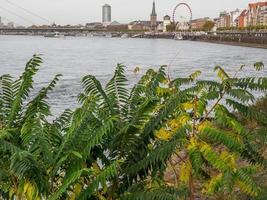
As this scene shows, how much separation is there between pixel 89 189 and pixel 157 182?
0.88 metres

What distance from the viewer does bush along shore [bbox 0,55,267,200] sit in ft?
10.7

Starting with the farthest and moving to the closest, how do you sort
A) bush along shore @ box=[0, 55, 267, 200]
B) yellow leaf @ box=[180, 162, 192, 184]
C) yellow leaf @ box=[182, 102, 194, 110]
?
yellow leaf @ box=[182, 102, 194, 110], yellow leaf @ box=[180, 162, 192, 184], bush along shore @ box=[0, 55, 267, 200]

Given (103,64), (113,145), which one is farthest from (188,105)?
(103,64)

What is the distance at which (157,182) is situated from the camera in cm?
396

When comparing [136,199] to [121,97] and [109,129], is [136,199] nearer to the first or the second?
[109,129]

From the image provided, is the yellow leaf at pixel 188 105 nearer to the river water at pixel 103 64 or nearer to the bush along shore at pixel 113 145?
the bush along shore at pixel 113 145

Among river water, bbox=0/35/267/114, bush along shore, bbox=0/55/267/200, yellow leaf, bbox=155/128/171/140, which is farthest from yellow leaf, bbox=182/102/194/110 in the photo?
river water, bbox=0/35/267/114

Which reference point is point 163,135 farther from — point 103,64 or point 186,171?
point 103,64

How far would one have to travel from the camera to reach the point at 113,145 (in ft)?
11.9

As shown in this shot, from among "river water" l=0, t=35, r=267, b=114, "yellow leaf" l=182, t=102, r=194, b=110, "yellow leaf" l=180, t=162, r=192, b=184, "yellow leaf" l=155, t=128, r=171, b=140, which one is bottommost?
"river water" l=0, t=35, r=267, b=114

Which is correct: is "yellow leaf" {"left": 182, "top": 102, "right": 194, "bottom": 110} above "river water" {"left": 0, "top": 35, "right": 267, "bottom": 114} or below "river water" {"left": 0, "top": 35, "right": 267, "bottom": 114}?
above

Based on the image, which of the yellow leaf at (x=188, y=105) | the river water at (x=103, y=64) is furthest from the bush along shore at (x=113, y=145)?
the river water at (x=103, y=64)

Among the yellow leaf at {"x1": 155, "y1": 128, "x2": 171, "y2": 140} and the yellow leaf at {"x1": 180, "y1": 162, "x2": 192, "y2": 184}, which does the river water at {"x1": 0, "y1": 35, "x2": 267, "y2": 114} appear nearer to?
the yellow leaf at {"x1": 155, "y1": 128, "x2": 171, "y2": 140}

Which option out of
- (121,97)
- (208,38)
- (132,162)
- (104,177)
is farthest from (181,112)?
(208,38)
